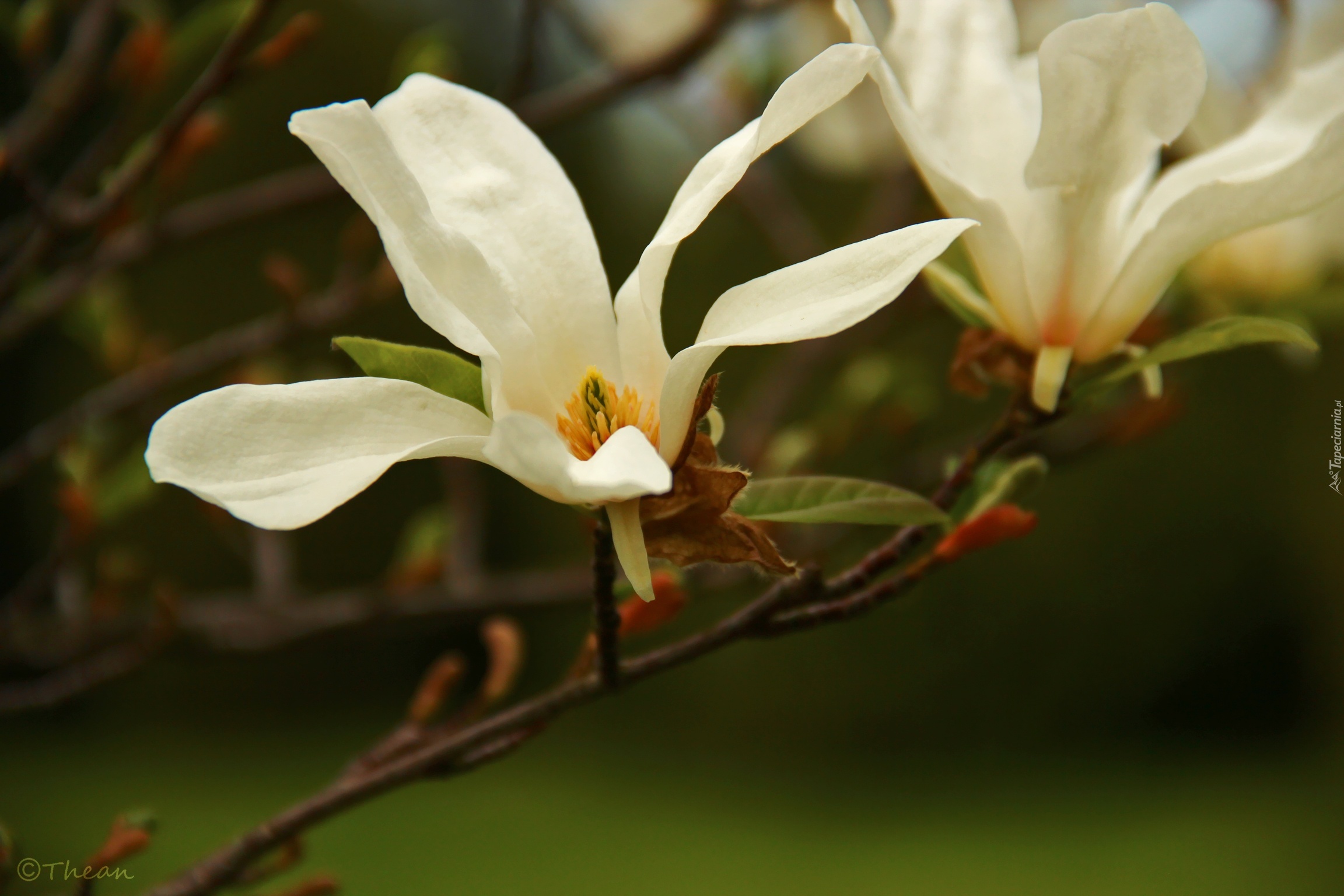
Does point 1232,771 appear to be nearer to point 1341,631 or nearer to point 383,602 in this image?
point 1341,631

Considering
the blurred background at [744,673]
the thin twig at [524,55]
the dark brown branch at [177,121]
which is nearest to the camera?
the dark brown branch at [177,121]

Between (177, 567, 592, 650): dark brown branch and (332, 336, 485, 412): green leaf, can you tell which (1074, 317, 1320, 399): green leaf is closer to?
(332, 336, 485, 412): green leaf

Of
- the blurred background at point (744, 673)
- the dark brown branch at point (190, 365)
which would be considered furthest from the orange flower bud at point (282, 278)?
the blurred background at point (744, 673)

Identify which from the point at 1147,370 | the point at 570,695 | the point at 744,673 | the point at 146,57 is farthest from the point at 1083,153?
the point at 744,673

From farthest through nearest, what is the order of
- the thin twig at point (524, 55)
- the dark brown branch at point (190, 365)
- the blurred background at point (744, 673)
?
the blurred background at point (744, 673) → the dark brown branch at point (190, 365) → the thin twig at point (524, 55)

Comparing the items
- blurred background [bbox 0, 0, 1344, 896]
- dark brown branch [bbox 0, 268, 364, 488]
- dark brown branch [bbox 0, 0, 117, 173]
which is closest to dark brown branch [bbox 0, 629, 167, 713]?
dark brown branch [bbox 0, 268, 364, 488]

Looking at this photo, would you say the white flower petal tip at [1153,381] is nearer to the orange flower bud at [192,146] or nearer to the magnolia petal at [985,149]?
the magnolia petal at [985,149]

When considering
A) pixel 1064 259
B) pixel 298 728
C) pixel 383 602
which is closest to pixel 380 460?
pixel 1064 259
